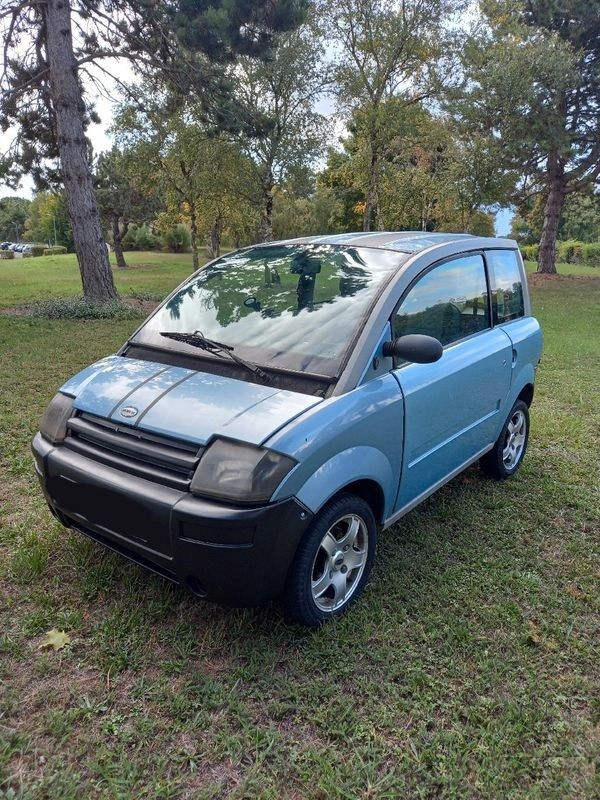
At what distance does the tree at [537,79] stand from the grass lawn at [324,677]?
1824 centimetres

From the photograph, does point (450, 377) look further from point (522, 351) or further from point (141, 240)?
point (141, 240)

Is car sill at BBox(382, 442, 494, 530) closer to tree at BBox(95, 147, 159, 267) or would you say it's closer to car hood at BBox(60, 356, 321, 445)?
car hood at BBox(60, 356, 321, 445)

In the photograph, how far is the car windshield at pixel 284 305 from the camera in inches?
109

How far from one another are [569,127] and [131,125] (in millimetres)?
16383

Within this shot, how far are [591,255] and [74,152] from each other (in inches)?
1540

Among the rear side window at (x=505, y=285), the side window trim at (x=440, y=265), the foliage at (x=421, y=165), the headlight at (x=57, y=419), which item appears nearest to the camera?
the headlight at (x=57, y=419)

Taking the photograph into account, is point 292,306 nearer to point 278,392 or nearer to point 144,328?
point 278,392

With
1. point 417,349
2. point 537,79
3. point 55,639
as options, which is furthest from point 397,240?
point 537,79

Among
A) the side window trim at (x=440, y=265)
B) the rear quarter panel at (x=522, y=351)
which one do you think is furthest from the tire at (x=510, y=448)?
the side window trim at (x=440, y=265)

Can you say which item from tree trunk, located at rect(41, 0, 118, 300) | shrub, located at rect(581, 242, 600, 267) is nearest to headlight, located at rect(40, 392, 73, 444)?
tree trunk, located at rect(41, 0, 118, 300)

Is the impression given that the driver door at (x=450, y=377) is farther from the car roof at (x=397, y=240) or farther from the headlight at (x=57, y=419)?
the headlight at (x=57, y=419)

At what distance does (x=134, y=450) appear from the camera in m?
2.43

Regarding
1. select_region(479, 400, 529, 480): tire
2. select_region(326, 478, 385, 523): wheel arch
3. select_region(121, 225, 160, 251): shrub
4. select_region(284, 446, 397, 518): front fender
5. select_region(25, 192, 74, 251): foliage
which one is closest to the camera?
select_region(284, 446, 397, 518): front fender

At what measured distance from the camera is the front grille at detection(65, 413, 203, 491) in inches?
90.8
